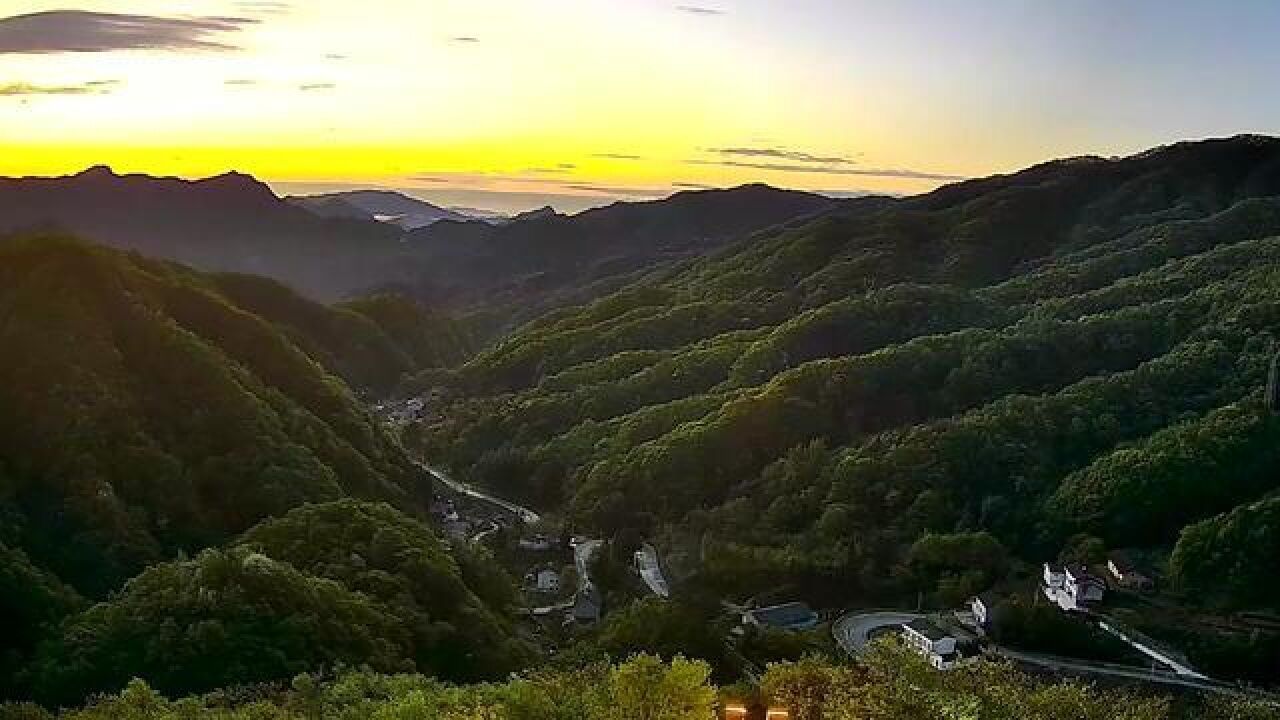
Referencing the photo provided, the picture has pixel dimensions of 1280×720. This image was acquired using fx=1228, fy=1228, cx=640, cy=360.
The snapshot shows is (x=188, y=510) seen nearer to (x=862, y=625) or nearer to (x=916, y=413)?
(x=862, y=625)

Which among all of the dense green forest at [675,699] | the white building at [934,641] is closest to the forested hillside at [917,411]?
the white building at [934,641]

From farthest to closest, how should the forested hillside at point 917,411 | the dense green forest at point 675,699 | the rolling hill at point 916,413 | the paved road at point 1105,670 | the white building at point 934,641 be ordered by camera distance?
the forested hillside at point 917,411 → the rolling hill at point 916,413 → the white building at point 934,641 → the paved road at point 1105,670 → the dense green forest at point 675,699

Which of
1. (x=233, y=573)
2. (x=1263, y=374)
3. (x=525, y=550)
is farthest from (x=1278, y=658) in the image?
(x=525, y=550)

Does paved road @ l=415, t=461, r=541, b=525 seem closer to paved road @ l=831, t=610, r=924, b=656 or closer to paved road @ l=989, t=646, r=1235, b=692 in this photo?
paved road @ l=831, t=610, r=924, b=656

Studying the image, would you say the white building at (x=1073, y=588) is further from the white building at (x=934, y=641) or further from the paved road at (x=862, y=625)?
the white building at (x=934, y=641)

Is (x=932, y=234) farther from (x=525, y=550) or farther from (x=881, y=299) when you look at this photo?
(x=525, y=550)

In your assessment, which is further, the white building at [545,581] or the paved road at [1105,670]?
the white building at [545,581]
